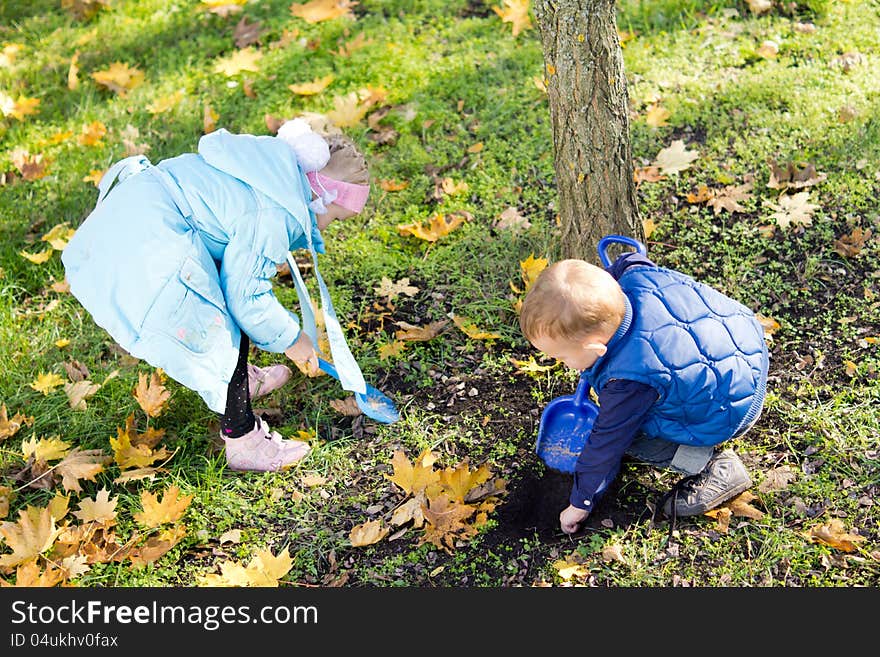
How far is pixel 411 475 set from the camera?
311 cm

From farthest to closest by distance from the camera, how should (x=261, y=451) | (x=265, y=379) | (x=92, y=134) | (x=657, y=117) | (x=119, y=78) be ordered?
(x=119, y=78) < (x=92, y=134) < (x=657, y=117) < (x=265, y=379) < (x=261, y=451)

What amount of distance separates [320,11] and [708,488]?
3934 millimetres

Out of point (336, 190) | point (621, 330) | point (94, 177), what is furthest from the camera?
point (94, 177)

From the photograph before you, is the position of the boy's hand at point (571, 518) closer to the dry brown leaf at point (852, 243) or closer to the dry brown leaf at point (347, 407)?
the dry brown leaf at point (347, 407)

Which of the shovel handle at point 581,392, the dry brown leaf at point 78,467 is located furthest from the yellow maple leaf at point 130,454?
the shovel handle at point 581,392

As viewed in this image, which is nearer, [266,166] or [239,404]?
[266,166]

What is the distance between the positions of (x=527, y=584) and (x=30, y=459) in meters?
1.86

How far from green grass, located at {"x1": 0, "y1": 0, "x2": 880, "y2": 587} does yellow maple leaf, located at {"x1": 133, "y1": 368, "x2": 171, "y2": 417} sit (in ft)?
0.23

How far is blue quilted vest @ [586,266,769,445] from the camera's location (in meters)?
2.76

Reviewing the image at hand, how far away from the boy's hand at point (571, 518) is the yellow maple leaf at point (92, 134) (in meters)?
Result: 3.33

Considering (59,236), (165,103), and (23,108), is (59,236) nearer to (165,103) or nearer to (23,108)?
(165,103)

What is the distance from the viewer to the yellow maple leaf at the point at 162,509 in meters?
3.11

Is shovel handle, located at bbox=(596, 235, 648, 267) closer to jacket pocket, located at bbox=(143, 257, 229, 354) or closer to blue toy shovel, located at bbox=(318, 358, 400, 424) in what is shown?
blue toy shovel, located at bbox=(318, 358, 400, 424)

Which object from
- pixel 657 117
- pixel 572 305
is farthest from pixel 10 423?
pixel 657 117
